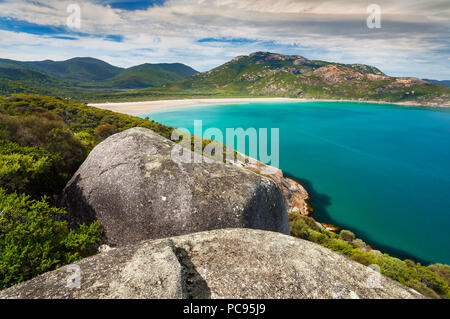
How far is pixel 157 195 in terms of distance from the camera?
31.9ft

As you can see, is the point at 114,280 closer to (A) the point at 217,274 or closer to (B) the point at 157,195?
(A) the point at 217,274

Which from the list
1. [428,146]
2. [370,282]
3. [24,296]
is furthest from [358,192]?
[428,146]

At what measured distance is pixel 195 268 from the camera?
5797 mm

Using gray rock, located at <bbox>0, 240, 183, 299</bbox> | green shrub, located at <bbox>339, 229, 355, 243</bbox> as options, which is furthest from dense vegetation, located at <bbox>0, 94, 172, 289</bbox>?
green shrub, located at <bbox>339, 229, 355, 243</bbox>

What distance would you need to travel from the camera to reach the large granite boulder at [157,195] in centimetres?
949

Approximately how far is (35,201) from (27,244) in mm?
3469

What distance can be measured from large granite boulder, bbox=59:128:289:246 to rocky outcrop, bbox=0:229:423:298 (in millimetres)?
2845

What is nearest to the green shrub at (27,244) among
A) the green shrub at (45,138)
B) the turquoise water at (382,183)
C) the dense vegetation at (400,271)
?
the green shrub at (45,138)

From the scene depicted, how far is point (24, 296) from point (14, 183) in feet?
23.5

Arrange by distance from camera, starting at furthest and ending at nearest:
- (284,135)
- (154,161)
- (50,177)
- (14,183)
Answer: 1. (284,135)
2. (50,177)
3. (154,161)
4. (14,183)

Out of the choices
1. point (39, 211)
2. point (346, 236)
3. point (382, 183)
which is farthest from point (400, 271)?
point (382, 183)

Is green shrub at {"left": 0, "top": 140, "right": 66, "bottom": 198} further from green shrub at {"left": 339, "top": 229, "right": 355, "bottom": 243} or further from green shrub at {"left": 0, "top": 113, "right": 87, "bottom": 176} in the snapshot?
green shrub at {"left": 339, "top": 229, "right": 355, "bottom": 243}

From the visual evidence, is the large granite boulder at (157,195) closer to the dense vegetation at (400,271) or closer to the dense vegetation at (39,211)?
the dense vegetation at (39,211)
